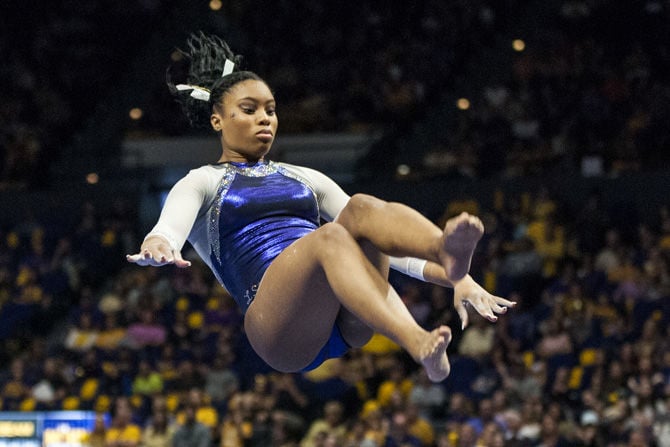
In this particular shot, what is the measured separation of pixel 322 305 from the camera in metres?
4.95

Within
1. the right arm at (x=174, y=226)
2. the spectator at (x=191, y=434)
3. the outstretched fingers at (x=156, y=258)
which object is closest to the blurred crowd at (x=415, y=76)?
the spectator at (x=191, y=434)

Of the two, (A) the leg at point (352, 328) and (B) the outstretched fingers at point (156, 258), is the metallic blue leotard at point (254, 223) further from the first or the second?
(B) the outstretched fingers at point (156, 258)

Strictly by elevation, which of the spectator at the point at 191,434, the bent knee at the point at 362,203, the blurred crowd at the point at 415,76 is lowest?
the spectator at the point at 191,434

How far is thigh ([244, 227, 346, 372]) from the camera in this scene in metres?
4.77

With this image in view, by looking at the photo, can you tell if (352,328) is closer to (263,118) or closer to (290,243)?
(290,243)

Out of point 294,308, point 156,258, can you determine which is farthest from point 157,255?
point 294,308

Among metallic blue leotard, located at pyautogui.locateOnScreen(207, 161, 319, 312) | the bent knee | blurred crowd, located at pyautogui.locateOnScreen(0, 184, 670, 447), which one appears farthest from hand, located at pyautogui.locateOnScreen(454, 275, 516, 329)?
blurred crowd, located at pyautogui.locateOnScreen(0, 184, 670, 447)

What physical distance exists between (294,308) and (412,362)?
6.54 meters

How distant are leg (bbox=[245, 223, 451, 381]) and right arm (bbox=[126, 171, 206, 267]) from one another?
1.37 feet

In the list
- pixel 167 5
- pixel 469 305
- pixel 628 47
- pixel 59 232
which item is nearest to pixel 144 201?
pixel 59 232

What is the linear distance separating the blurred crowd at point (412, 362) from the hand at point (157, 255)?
204 inches

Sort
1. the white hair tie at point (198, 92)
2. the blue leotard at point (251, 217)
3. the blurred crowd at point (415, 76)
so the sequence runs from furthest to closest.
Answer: the blurred crowd at point (415, 76), the white hair tie at point (198, 92), the blue leotard at point (251, 217)

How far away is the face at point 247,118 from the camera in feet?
17.6

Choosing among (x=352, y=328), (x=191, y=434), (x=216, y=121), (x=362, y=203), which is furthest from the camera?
(x=191, y=434)
